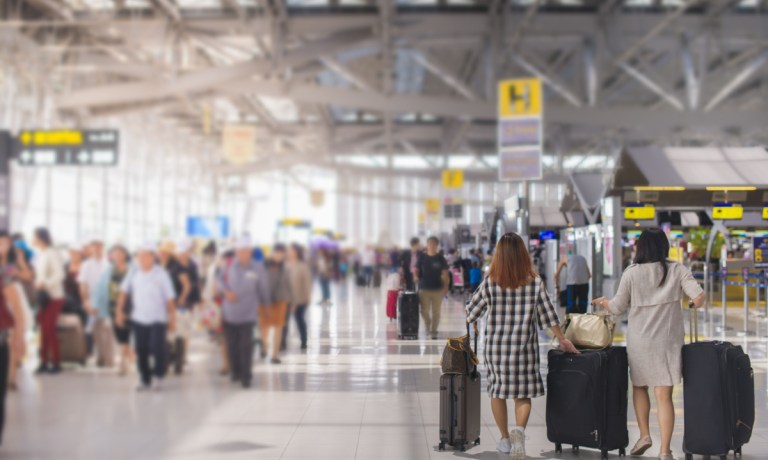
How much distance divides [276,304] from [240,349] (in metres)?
0.30

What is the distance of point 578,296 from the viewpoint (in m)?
19.0

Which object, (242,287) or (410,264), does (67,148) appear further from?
(410,264)

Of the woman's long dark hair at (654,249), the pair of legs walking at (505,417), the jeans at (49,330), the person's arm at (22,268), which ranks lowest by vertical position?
the pair of legs walking at (505,417)

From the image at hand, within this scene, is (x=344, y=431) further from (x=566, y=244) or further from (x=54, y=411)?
(x=566, y=244)

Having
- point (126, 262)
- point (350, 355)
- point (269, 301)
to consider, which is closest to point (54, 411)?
point (126, 262)

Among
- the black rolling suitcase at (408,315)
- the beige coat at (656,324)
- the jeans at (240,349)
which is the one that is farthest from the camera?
the black rolling suitcase at (408,315)

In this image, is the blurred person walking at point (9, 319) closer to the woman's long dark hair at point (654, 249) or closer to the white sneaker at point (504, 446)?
the white sneaker at point (504, 446)

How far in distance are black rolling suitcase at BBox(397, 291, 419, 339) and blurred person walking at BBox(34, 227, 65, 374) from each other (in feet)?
39.3

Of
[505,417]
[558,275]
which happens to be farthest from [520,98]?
[505,417]

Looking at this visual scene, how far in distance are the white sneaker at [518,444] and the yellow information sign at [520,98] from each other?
28.7ft

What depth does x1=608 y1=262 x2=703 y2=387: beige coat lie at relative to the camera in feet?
21.0

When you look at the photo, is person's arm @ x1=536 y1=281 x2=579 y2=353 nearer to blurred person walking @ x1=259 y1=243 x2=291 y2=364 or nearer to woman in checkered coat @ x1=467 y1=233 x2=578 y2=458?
woman in checkered coat @ x1=467 y1=233 x2=578 y2=458

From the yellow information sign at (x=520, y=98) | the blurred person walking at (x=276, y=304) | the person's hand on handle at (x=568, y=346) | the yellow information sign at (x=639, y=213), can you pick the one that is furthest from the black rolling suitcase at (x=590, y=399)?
the yellow information sign at (x=639, y=213)

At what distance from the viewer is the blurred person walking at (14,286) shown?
3.30m
